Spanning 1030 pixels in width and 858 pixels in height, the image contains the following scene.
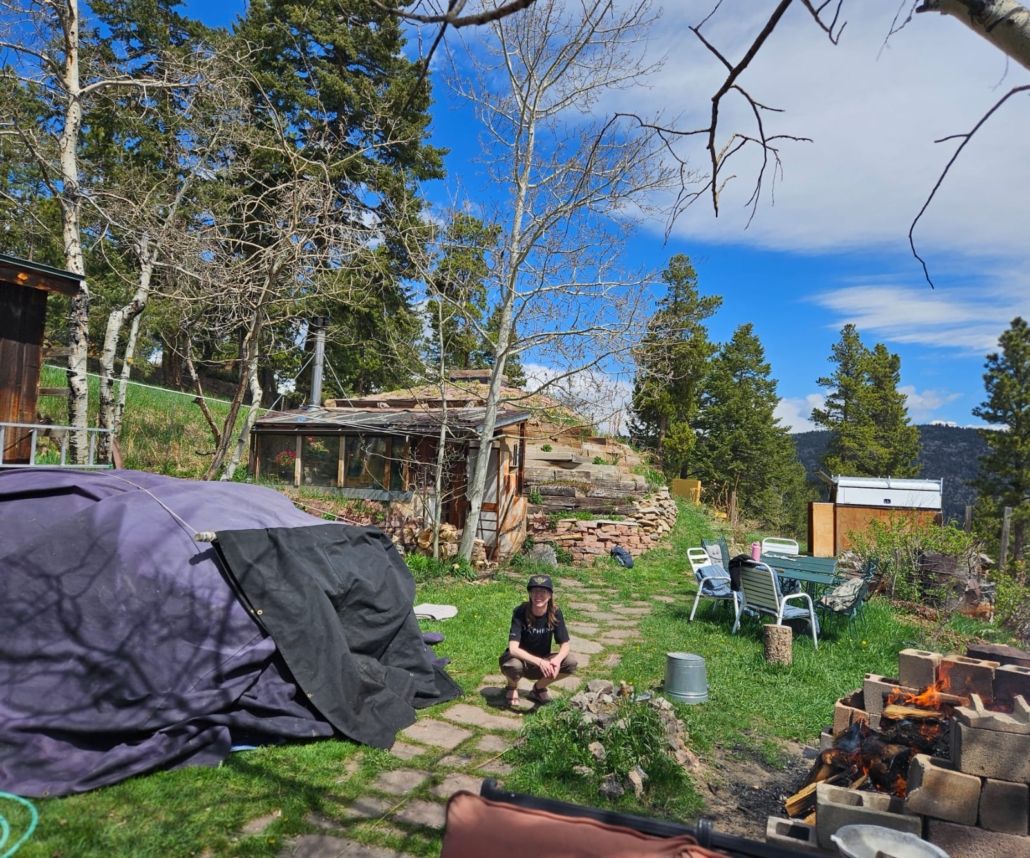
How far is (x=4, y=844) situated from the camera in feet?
9.66

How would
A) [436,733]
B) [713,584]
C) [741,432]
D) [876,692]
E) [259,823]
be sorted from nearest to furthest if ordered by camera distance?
1. [259,823]
2. [876,692]
3. [436,733]
4. [713,584]
5. [741,432]

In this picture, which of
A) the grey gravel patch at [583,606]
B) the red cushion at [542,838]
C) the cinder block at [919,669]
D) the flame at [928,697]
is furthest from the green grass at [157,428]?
the red cushion at [542,838]

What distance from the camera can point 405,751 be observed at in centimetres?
431

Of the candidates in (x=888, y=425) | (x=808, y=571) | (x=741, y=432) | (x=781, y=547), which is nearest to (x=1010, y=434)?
(x=888, y=425)

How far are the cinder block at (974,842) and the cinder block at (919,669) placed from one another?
4.83 ft

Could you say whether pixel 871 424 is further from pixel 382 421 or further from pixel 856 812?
pixel 856 812

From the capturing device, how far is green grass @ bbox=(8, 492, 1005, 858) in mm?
3156

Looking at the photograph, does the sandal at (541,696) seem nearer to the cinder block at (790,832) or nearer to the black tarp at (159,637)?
the black tarp at (159,637)

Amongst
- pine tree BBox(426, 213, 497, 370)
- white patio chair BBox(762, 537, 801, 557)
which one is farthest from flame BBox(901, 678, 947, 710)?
pine tree BBox(426, 213, 497, 370)

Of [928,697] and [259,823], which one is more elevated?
[928,697]

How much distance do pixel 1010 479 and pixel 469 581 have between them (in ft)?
103

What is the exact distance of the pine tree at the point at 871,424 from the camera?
34375 millimetres

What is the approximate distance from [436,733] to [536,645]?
111 centimetres

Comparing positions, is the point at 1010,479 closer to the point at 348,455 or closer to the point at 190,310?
the point at 348,455
